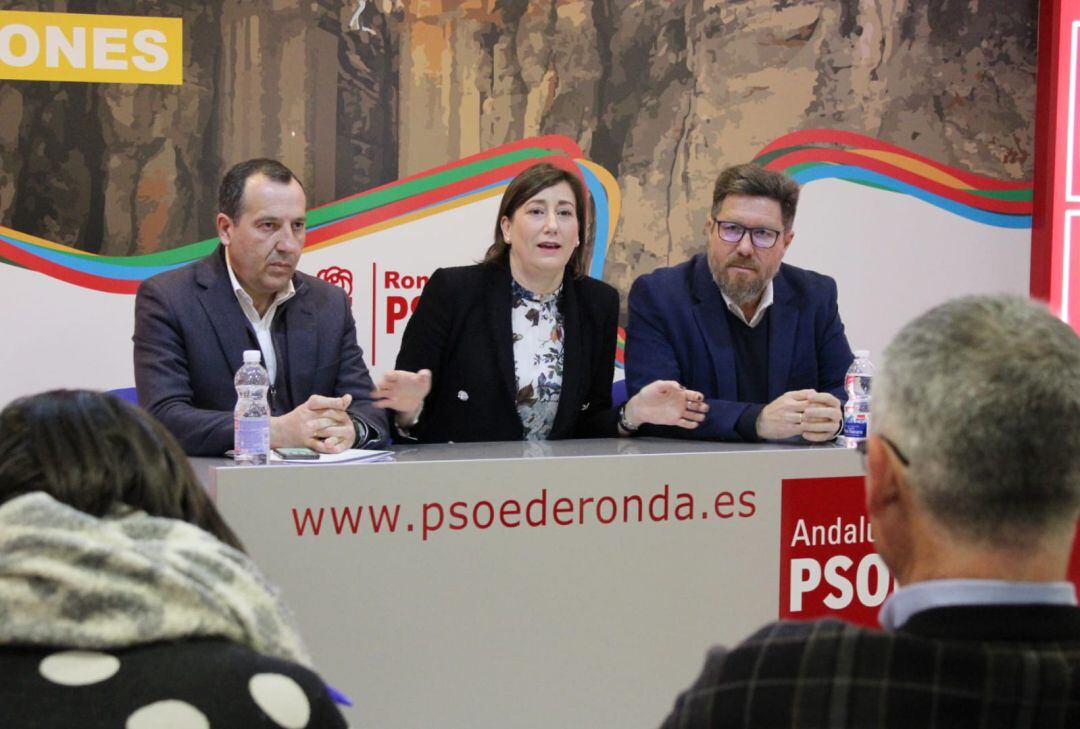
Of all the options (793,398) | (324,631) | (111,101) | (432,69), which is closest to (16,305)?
(111,101)

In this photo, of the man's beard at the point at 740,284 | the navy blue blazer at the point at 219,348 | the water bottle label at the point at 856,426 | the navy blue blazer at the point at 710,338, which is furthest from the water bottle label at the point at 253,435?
the water bottle label at the point at 856,426

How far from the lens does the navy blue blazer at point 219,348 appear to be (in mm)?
3295

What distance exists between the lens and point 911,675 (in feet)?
3.62

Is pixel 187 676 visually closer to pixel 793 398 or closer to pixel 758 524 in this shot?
pixel 758 524

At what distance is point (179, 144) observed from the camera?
15.1 ft

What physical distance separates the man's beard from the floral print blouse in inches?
18.0

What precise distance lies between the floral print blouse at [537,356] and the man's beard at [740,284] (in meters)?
0.46

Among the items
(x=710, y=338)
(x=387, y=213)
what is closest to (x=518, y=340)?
(x=710, y=338)

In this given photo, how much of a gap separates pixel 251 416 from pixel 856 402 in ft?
5.50

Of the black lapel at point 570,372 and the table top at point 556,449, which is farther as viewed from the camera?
the black lapel at point 570,372

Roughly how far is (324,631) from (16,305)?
92.7 inches

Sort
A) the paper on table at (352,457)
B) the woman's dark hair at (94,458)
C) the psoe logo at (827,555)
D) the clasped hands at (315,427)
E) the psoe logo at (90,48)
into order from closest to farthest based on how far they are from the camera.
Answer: the woman's dark hair at (94,458) < the paper on table at (352,457) < the clasped hands at (315,427) < the psoe logo at (827,555) < the psoe logo at (90,48)

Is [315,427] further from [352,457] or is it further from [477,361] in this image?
[477,361]

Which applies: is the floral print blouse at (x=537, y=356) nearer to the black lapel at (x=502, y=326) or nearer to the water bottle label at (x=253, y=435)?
the black lapel at (x=502, y=326)
